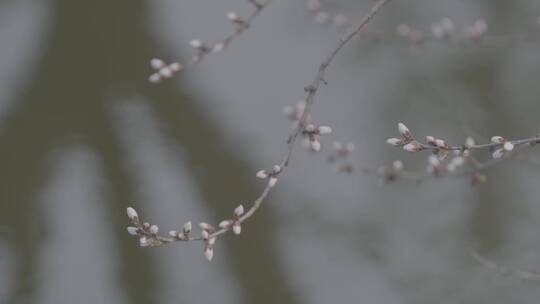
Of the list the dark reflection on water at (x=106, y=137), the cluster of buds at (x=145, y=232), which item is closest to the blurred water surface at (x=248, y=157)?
the dark reflection on water at (x=106, y=137)

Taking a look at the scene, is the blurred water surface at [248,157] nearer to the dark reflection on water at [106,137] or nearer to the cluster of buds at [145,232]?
the dark reflection on water at [106,137]

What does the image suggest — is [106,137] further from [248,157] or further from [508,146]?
[508,146]

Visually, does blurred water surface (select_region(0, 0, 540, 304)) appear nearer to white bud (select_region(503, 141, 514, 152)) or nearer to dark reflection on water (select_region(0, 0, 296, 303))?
dark reflection on water (select_region(0, 0, 296, 303))

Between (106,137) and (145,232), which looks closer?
(145,232)

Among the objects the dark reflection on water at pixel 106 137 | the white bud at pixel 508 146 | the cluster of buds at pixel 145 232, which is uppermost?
the dark reflection on water at pixel 106 137

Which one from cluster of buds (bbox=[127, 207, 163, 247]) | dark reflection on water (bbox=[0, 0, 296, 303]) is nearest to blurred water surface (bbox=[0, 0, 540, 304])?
dark reflection on water (bbox=[0, 0, 296, 303])

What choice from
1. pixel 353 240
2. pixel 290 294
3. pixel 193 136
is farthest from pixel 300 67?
pixel 290 294

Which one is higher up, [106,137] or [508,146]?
[106,137]

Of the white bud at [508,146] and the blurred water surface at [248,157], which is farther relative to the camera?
the blurred water surface at [248,157]

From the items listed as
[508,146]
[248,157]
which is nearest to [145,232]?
[508,146]
